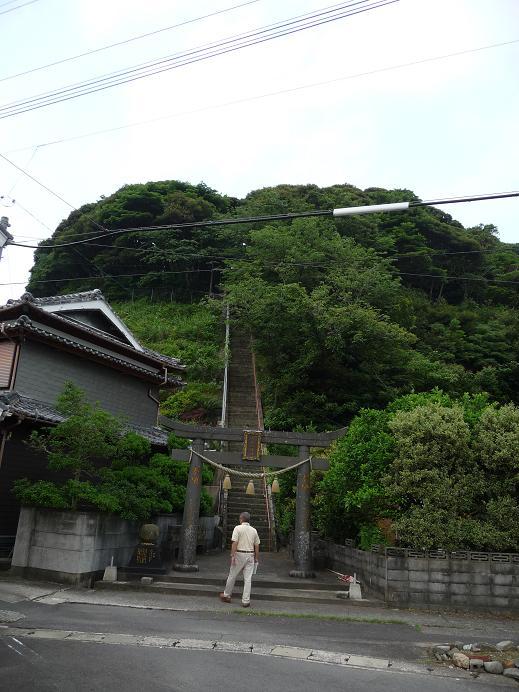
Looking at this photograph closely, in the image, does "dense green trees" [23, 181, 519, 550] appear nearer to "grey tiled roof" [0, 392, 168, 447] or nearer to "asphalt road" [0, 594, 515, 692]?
"asphalt road" [0, 594, 515, 692]

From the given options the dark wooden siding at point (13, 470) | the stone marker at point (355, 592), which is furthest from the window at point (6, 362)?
the stone marker at point (355, 592)

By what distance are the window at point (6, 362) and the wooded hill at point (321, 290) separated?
433cm

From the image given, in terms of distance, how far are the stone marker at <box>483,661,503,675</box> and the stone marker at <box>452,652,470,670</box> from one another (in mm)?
222

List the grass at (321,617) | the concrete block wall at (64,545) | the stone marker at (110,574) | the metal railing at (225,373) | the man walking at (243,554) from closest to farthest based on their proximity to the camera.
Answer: the grass at (321,617)
the man walking at (243,554)
the concrete block wall at (64,545)
the stone marker at (110,574)
the metal railing at (225,373)

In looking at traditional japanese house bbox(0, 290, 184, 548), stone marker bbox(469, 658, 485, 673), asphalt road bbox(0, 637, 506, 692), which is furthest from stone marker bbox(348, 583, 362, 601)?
traditional japanese house bbox(0, 290, 184, 548)

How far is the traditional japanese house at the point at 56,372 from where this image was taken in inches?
550

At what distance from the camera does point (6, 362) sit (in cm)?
1491

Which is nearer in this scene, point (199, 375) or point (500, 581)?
point (500, 581)

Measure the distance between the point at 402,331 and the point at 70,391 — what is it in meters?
15.9

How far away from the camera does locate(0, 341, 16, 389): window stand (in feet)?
48.0

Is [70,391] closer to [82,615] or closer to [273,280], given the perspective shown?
[82,615]

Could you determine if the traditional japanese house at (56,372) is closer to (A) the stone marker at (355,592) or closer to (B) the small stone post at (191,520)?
(B) the small stone post at (191,520)

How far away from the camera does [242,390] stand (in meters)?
31.4

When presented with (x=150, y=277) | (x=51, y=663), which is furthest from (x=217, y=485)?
(x=150, y=277)
